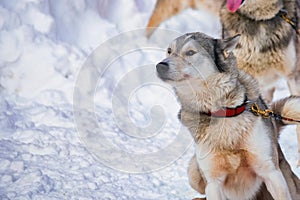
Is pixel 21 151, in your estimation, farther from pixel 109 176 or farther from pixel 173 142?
pixel 173 142

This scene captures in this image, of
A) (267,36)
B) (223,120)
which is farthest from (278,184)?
(267,36)

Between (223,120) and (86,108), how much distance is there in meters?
2.09

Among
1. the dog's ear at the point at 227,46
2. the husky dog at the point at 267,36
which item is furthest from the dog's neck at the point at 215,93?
the husky dog at the point at 267,36

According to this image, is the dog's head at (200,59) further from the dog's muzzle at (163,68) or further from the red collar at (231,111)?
the red collar at (231,111)

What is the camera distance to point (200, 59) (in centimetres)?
257

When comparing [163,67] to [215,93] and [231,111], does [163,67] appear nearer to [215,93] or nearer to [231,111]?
[215,93]

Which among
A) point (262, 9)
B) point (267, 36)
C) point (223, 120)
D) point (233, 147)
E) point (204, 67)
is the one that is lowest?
point (233, 147)

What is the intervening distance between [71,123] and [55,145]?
0.43 metres

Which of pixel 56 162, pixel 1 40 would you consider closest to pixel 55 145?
pixel 56 162

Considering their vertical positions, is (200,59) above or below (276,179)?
above

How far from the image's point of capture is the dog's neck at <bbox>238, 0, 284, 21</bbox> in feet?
12.8

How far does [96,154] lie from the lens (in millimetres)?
3797

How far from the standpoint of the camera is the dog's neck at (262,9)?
12.8 feet

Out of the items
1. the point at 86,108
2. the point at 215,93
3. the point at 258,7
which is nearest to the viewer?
the point at 215,93
